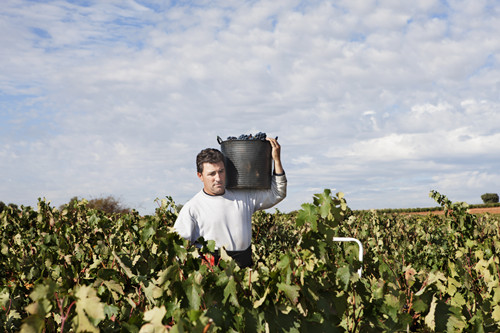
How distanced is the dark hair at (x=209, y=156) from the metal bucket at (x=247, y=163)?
0.08 meters

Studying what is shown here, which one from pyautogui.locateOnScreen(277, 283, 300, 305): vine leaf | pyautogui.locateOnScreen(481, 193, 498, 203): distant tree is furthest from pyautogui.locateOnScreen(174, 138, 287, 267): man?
pyautogui.locateOnScreen(481, 193, 498, 203): distant tree

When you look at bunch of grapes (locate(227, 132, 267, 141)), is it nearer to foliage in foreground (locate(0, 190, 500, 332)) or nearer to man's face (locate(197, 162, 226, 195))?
man's face (locate(197, 162, 226, 195))

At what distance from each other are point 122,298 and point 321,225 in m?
1.17

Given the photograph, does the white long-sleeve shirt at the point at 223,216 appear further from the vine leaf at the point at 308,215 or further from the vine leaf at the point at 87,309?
the vine leaf at the point at 87,309

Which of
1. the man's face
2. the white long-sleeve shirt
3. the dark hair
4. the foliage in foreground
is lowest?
the foliage in foreground

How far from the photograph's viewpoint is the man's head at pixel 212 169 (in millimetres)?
4434

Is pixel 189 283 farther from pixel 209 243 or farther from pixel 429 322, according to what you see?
pixel 429 322

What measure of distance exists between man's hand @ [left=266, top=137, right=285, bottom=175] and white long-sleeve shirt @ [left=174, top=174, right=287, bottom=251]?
6cm

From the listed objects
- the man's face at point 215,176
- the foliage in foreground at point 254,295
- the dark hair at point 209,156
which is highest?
the dark hair at point 209,156

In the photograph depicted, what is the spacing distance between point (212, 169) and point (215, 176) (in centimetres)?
8

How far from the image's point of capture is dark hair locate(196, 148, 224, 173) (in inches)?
174

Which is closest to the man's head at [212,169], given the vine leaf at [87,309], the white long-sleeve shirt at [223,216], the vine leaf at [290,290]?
the white long-sleeve shirt at [223,216]

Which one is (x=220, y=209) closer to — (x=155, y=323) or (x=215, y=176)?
(x=215, y=176)

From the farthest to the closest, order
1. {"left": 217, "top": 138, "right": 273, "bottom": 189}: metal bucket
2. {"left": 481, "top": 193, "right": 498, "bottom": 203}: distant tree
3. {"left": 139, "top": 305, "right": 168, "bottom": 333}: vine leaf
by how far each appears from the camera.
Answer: {"left": 481, "top": 193, "right": 498, "bottom": 203}: distant tree
{"left": 217, "top": 138, "right": 273, "bottom": 189}: metal bucket
{"left": 139, "top": 305, "right": 168, "bottom": 333}: vine leaf
